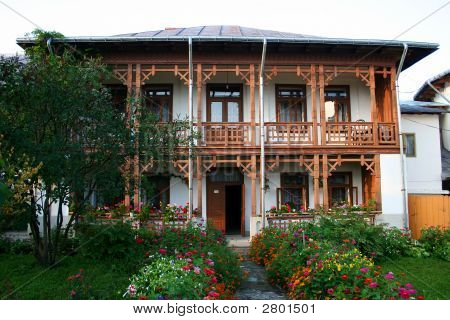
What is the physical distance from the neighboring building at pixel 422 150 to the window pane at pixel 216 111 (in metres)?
7.64

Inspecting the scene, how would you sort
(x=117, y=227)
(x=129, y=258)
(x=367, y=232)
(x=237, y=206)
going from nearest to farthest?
(x=129, y=258) < (x=117, y=227) < (x=367, y=232) < (x=237, y=206)

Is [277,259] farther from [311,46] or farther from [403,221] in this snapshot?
[311,46]

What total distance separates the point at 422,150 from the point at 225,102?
8551mm

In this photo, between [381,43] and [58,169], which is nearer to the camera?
[58,169]

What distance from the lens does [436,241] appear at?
391 inches

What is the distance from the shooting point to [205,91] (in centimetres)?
1495

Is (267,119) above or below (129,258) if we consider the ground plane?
above

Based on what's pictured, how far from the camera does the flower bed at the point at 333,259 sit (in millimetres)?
4820

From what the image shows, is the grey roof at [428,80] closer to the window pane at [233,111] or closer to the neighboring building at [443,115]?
the neighboring building at [443,115]

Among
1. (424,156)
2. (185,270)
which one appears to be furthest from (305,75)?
(185,270)

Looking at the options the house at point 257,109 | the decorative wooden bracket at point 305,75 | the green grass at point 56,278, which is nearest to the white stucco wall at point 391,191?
the house at point 257,109

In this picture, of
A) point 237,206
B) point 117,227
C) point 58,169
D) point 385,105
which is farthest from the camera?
point 237,206

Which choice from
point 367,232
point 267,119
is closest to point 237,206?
point 267,119

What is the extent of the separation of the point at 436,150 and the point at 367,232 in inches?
345
